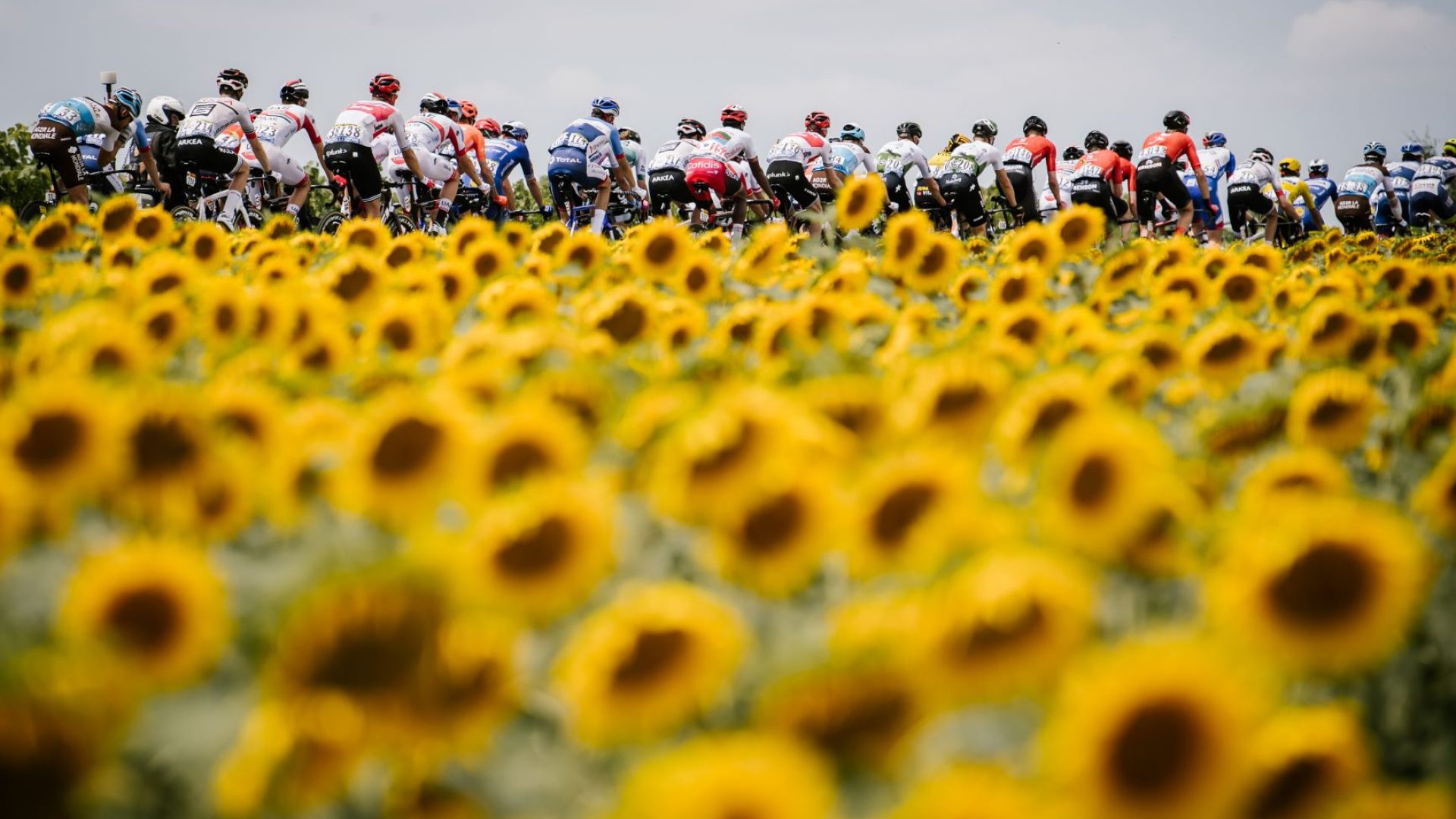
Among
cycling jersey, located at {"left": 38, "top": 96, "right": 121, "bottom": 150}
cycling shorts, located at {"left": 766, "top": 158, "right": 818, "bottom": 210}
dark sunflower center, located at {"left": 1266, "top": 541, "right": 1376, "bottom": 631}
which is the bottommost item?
dark sunflower center, located at {"left": 1266, "top": 541, "right": 1376, "bottom": 631}

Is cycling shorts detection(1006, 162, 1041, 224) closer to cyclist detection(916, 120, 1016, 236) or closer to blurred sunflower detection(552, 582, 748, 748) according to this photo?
cyclist detection(916, 120, 1016, 236)

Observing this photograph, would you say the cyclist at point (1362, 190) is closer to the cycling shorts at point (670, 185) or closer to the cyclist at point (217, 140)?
the cycling shorts at point (670, 185)

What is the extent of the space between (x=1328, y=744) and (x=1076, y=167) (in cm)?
1830

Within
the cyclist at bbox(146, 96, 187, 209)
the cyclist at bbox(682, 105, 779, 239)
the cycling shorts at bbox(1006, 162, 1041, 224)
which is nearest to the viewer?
the cyclist at bbox(146, 96, 187, 209)

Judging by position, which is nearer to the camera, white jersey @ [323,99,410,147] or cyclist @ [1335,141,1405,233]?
white jersey @ [323,99,410,147]

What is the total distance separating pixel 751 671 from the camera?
3.76 feet

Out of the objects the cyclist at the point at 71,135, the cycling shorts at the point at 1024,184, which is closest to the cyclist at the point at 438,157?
the cyclist at the point at 71,135

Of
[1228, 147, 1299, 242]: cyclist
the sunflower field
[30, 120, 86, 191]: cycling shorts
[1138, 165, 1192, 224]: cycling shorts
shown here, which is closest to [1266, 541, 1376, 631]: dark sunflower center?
the sunflower field

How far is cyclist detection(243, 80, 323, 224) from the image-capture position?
42.2 ft

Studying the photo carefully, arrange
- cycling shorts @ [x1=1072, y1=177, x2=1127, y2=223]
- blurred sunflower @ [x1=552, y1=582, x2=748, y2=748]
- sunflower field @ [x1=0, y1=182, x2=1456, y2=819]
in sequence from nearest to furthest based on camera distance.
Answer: sunflower field @ [x1=0, y1=182, x2=1456, y2=819], blurred sunflower @ [x1=552, y1=582, x2=748, y2=748], cycling shorts @ [x1=1072, y1=177, x2=1127, y2=223]

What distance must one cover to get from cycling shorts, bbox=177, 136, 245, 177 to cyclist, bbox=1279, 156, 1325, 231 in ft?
66.5

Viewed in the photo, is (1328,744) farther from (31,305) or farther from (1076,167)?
(1076,167)

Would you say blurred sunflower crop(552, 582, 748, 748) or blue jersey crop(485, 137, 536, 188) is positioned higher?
blue jersey crop(485, 137, 536, 188)

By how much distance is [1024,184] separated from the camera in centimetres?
1861
